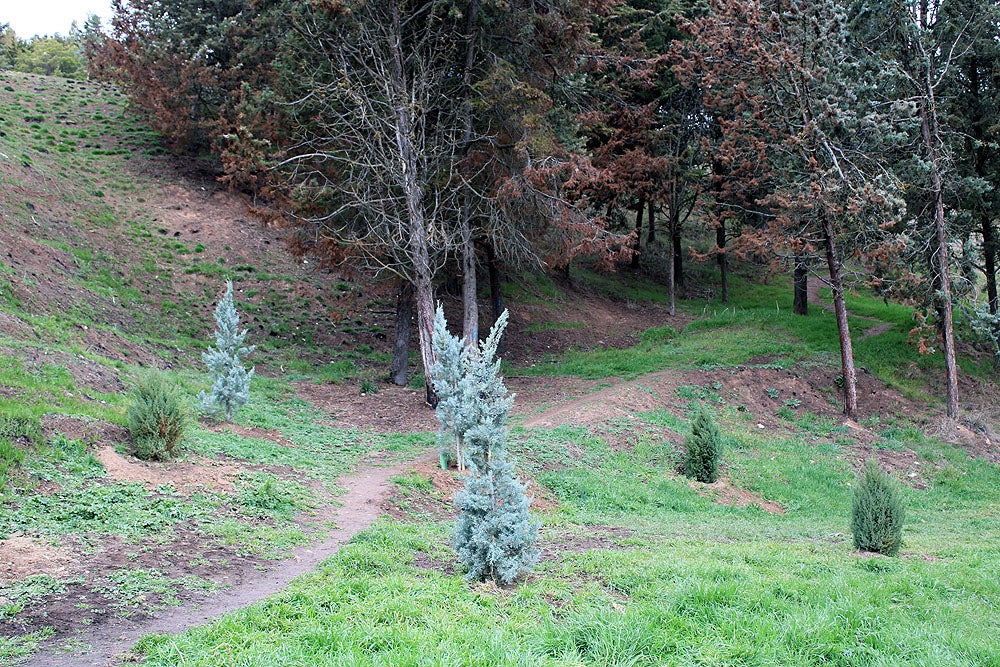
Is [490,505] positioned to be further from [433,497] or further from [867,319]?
[867,319]

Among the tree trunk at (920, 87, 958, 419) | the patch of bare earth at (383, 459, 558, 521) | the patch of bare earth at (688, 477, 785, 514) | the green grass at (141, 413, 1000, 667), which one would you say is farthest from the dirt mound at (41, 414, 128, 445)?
the tree trunk at (920, 87, 958, 419)

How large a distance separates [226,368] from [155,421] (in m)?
2.64

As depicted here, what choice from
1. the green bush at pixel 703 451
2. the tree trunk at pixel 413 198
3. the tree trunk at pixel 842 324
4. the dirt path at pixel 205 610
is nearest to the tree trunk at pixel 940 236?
the tree trunk at pixel 842 324

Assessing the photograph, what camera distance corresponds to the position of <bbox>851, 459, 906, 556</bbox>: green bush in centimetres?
755

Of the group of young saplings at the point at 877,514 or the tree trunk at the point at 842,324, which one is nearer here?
the group of young saplings at the point at 877,514

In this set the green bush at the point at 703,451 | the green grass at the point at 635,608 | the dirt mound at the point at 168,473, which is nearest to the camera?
the green grass at the point at 635,608

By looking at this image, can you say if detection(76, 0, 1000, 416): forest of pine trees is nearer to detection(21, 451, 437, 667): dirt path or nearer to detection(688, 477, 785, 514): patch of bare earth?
detection(688, 477, 785, 514): patch of bare earth

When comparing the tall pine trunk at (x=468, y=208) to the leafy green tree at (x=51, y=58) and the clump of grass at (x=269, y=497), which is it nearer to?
the clump of grass at (x=269, y=497)

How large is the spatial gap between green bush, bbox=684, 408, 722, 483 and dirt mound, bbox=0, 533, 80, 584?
8.96m

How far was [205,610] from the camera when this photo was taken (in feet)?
15.7

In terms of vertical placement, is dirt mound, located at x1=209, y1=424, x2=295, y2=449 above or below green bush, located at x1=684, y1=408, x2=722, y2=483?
above

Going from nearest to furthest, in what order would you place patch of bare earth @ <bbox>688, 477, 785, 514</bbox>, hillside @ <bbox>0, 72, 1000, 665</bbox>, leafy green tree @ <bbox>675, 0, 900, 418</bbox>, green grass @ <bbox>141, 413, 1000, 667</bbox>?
green grass @ <bbox>141, 413, 1000, 667</bbox>
hillside @ <bbox>0, 72, 1000, 665</bbox>
patch of bare earth @ <bbox>688, 477, 785, 514</bbox>
leafy green tree @ <bbox>675, 0, 900, 418</bbox>

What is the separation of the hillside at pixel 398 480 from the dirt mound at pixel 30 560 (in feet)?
0.09

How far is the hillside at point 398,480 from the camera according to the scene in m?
4.56
